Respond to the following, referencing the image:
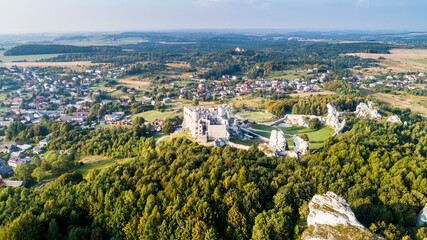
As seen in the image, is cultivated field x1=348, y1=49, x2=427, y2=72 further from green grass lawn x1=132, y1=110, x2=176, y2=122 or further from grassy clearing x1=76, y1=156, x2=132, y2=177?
grassy clearing x1=76, y1=156, x2=132, y2=177

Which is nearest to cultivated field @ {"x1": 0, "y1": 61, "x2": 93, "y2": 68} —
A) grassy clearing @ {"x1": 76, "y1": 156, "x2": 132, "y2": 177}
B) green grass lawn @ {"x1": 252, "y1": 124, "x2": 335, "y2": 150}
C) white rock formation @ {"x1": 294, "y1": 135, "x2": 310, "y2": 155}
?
grassy clearing @ {"x1": 76, "y1": 156, "x2": 132, "y2": 177}

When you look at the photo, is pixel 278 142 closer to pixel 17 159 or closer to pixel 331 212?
pixel 331 212

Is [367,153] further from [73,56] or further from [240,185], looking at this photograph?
[73,56]

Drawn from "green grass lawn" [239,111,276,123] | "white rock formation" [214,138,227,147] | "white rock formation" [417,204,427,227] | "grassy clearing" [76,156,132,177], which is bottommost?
"grassy clearing" [76,156,132,177]

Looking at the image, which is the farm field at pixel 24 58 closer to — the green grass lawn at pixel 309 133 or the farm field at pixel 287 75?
the farm field at pixel 287 75

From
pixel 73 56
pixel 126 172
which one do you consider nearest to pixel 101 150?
pixel 126 172

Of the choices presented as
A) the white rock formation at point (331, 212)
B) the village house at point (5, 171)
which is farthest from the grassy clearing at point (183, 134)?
the white rock formation at point (331, 212)
